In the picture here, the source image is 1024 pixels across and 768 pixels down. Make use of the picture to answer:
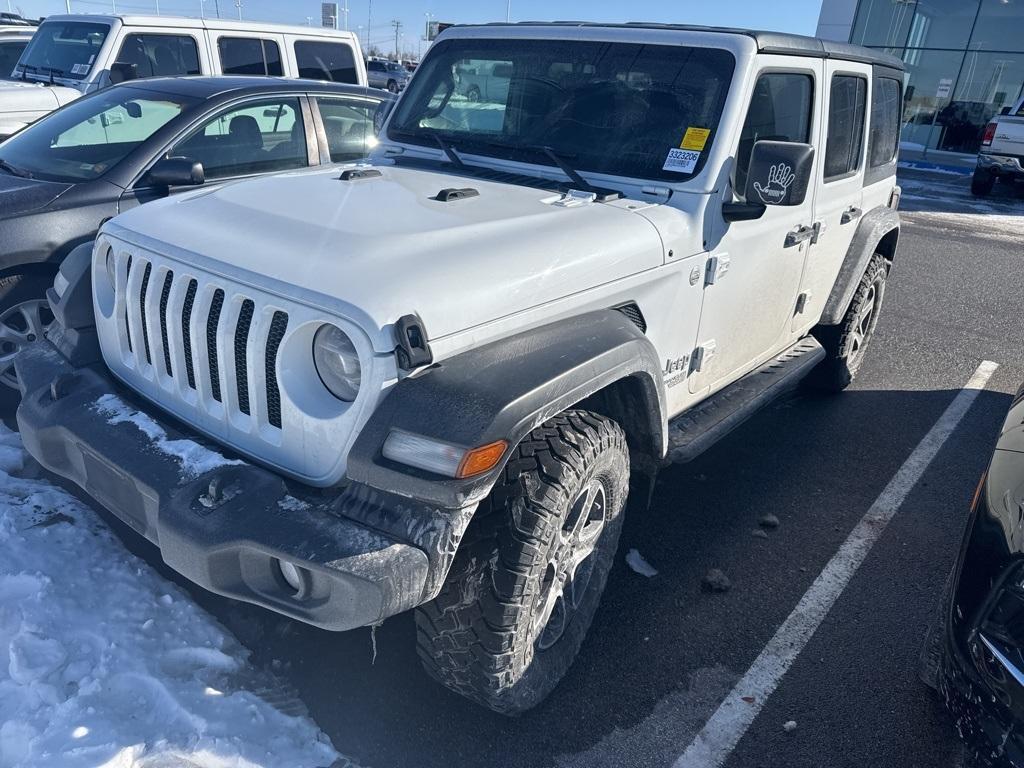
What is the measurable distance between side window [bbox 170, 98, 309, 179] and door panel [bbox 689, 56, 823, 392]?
3.24 m

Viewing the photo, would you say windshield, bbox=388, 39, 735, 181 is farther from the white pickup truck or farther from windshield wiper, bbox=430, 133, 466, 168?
the white pickup truck

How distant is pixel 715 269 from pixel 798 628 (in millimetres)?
1470

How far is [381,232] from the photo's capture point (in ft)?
7.88

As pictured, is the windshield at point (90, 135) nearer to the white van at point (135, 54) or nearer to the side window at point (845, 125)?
the white van at point (135, 54)

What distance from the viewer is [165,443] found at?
234cm

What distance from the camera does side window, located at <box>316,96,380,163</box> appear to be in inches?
219

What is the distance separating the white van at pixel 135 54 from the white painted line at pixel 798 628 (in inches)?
289

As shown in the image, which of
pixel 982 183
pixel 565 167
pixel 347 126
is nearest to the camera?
pixel 565 167

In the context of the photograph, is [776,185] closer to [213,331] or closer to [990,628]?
[990,628]

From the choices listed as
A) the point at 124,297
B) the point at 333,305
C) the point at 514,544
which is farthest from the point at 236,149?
the point at 514,544

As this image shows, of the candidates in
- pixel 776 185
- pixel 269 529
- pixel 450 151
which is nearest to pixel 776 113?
pixel 776 185

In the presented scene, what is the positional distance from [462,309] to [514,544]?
0.69 metres

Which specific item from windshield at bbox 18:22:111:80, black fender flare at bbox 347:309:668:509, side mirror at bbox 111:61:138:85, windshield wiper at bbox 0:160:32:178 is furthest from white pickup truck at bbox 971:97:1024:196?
windshield wiper at bbox 0:160:32:178

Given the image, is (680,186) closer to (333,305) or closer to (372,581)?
(333,305)
